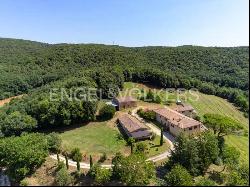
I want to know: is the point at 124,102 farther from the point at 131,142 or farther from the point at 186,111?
the point at 131,142

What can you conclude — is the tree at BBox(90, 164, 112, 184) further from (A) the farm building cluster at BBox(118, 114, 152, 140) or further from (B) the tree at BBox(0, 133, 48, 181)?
(A) the farm building cluster at BBox(118, 114, 152, 140)

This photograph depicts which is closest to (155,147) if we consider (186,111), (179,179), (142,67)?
(179,179)

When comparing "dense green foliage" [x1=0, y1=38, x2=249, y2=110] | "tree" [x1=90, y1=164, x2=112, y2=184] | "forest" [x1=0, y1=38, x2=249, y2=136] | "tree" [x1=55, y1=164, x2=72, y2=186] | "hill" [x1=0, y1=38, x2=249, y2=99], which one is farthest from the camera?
"hill" [x1=0, y1=38, x2=249, y2=99]

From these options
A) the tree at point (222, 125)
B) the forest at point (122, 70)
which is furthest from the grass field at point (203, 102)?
the tree at point (222, 125)

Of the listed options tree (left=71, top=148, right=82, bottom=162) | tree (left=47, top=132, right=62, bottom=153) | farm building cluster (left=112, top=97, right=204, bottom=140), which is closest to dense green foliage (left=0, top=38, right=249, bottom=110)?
farm building cluster (left=112, top=97, right=204, bottom=140)

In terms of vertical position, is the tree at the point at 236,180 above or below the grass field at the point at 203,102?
above

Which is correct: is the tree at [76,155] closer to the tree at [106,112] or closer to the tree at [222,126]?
the tree at [106,112]
